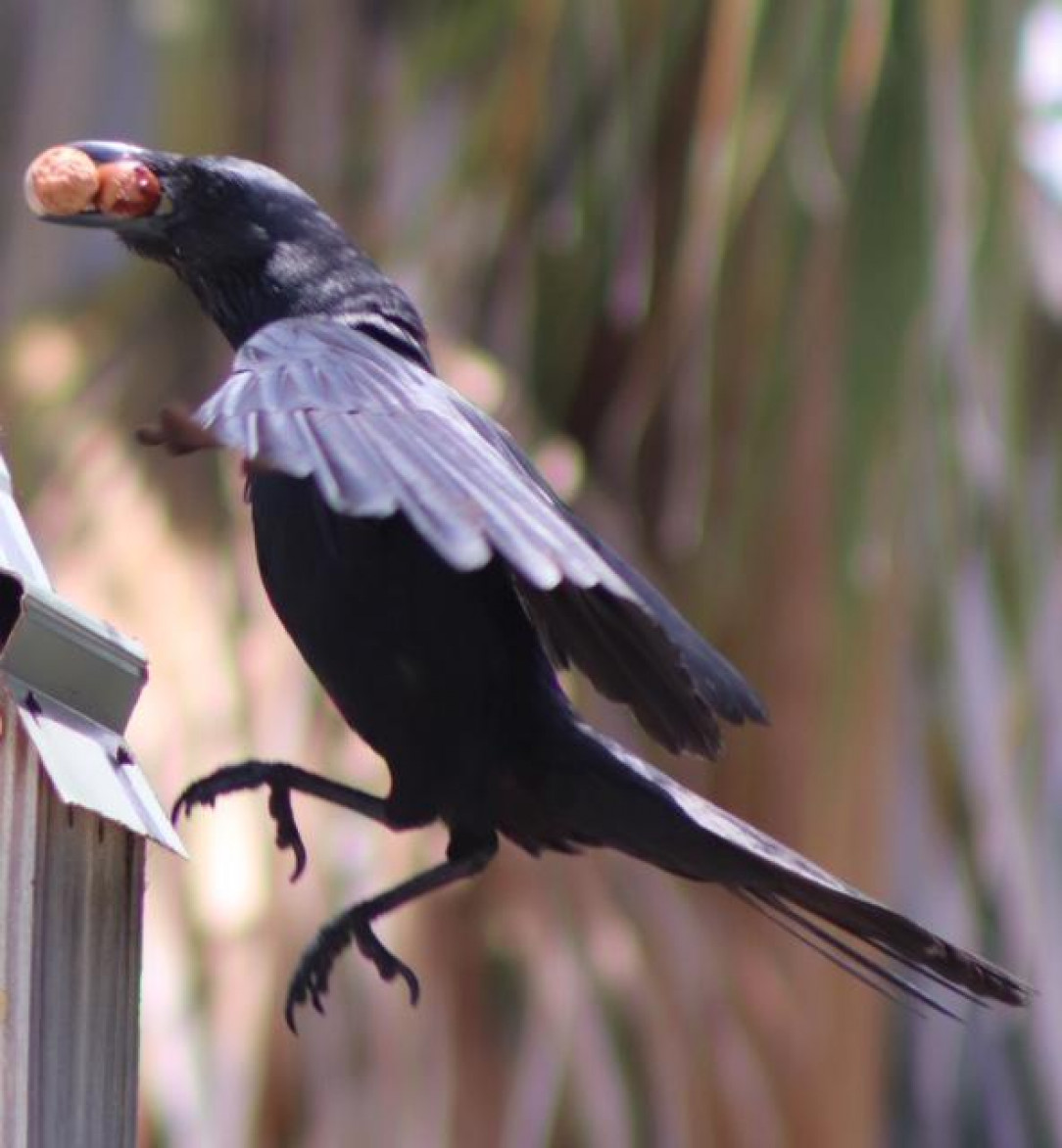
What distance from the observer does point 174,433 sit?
1539mm

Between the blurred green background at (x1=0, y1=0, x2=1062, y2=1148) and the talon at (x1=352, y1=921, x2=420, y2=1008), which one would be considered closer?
the talon at (x1=352, y1=921, x2=420, y2=1008)

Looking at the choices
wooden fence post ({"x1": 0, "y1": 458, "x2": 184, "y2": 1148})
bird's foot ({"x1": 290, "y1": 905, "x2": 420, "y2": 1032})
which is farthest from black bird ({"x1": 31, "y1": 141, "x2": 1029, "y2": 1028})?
wooden fence post ({"x1": 0, "y1": 458, "x2": 184, "y2": 1148})

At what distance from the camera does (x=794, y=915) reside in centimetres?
212

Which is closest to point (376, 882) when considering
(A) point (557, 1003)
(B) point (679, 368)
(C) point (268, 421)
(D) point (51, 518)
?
(A) point (557, 1003)

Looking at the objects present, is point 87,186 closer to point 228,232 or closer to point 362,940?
point 228,232

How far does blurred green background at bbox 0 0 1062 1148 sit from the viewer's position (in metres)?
3.85

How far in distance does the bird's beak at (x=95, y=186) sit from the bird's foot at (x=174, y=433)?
2.29 feet

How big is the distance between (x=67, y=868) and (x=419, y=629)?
1.84ft

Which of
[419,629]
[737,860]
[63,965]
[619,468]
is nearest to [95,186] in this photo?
[419,629]

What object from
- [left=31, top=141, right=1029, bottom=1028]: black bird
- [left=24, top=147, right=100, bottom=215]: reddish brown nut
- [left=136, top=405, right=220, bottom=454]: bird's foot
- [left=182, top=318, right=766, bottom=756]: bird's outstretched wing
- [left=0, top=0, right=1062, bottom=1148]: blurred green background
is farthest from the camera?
[left=0, top=0, right=1062, bottom=1148]: blurred green background

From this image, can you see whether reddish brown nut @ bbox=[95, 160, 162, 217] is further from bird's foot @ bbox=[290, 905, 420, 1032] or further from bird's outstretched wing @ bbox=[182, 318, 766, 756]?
bird's foot @ bbox=[290, 905, 420, 1032]

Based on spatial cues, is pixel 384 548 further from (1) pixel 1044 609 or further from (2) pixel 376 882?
(1) pixel 1044 609

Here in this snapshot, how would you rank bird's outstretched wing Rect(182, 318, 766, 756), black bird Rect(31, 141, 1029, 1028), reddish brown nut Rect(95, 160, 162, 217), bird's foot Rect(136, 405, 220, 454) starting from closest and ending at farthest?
bird's foot Rect(136, 405, 220, 454), bird's outstretched wing Rect(182, 318, 766, 756), black bird Rect(31, 141, 1029, 1028), reddish brown nut Rect(95, 160, 162, 217)

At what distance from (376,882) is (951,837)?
1.48 metres
